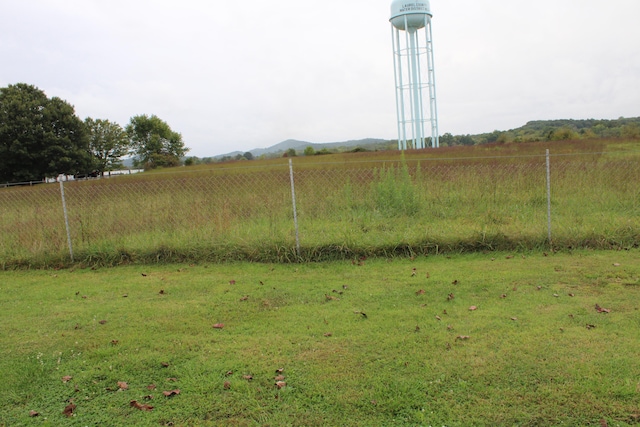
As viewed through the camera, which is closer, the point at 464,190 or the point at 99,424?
the point at 99,424

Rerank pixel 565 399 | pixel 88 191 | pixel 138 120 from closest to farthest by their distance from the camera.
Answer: pixel 565 399 → pixel 88 191 → pixel 138 120

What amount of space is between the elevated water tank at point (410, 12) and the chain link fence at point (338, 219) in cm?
1755

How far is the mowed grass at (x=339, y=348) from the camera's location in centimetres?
259

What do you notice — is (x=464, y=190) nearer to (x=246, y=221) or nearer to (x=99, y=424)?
(x=246, y=221)

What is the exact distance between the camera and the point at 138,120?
238 feet

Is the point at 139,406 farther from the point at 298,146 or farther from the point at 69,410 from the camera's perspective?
the point at 298,146

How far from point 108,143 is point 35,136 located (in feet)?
106

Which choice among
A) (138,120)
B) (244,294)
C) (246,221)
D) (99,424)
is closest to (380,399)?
(99,424)

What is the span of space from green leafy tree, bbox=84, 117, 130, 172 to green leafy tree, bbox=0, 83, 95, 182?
84.1 ft

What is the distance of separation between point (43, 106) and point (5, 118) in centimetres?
345

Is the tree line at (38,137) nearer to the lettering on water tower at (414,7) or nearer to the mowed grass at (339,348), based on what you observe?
the lettering on water tower at (414,7)

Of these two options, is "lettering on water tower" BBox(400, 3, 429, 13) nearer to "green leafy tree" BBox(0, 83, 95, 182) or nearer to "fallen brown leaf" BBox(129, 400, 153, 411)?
"fallen brown leaf" BBox(129, 400, 153, 411)

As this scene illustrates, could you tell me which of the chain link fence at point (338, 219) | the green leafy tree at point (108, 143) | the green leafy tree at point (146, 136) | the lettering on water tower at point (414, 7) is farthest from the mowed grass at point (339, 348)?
the green leafy tree at point (146, 136)

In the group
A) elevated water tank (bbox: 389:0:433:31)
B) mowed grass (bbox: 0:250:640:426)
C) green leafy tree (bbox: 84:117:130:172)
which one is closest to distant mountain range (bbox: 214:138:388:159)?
elevated water tank (bbox: 389:0:433:31)
